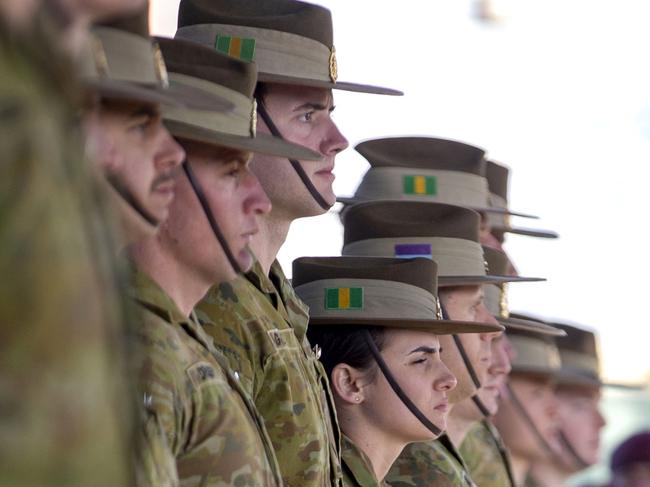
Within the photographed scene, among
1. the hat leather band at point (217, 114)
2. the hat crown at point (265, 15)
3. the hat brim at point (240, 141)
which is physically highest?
the hat crown at point (265, 15)

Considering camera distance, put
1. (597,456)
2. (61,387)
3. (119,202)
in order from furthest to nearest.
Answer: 1. (597,456)
2. (119,202)
3. (61,387)

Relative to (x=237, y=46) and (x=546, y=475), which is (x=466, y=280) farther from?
(x=546, y=475)

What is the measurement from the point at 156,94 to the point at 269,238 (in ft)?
5.91

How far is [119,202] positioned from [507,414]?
531 centimetres

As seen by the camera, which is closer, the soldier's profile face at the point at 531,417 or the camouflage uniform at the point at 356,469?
the camouflage uniform at the point at 356,469

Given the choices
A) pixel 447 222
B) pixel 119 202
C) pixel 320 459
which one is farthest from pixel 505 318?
pixel 119 202

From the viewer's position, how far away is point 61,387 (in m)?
1.28

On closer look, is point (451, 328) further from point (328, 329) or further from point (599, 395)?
point (599, 395)

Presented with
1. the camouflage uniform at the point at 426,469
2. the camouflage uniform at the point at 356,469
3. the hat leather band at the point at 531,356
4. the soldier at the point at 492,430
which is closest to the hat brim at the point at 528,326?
the soldier at the point at 492,430

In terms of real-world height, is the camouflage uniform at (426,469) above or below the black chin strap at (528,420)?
below

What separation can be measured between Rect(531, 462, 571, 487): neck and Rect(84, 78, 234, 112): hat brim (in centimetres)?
528

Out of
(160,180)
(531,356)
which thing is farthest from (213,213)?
(531,356)

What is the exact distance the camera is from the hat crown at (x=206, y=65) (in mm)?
3438

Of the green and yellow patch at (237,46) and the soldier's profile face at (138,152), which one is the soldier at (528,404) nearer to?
the green and yellow patch at (237,46)
